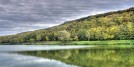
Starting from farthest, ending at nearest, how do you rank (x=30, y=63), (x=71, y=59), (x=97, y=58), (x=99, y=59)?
(x=97, y=58) → (x=71, y=59) → (x=99, y=59) → (x=30, y=63)

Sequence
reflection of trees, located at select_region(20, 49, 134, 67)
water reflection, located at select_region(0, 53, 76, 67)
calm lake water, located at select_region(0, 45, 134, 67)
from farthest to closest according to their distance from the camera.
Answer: water reflection, located at select_region(0, 53, 76, 67) < calm lake water, located at select_region(0, 45, 134, 67) < reflection of trees, located at select_region(20, 49, 134, 67)

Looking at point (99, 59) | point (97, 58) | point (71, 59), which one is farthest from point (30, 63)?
point (97, 58)

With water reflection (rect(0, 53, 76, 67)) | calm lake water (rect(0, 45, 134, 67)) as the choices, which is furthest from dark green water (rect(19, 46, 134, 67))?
water reflection (rect(0, 53, 76, 67))

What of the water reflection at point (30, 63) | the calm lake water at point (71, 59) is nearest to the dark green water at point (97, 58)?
the calm lake water at point (71, 59)

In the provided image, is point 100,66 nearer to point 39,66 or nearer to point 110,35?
point 39,66

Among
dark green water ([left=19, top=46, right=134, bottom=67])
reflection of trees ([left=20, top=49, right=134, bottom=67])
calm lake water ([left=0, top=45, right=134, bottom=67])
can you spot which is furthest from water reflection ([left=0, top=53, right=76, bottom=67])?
reflection of trees ([left=20, top=49, right=134, bottom=67])

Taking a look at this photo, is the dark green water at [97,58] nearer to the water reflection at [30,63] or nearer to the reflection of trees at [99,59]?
the reflection of trees at [99,59]

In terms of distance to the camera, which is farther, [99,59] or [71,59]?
[71,59]

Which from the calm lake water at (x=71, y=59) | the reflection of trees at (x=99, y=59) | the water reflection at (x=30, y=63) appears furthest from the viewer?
the water reflection at (x=30, y=63)

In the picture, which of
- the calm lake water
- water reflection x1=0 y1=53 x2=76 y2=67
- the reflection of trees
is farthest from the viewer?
water reflection x1=0 y1=53 x2=76 y2=67

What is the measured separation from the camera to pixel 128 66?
3806 centimetres

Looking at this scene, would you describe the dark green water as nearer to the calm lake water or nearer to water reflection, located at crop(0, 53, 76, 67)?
the calm lake water

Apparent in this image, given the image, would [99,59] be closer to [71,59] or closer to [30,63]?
[71,59]

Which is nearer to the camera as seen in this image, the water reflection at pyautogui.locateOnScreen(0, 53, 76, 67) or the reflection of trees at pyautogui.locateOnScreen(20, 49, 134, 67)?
the reflection of trees at pyautogui.locateOnScreen(20, 49, 134, 67)
